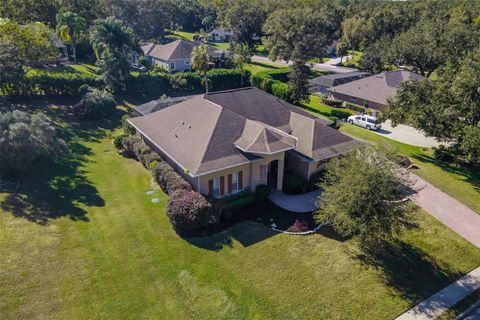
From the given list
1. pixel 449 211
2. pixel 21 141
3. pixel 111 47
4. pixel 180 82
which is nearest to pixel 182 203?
pixel 21 141

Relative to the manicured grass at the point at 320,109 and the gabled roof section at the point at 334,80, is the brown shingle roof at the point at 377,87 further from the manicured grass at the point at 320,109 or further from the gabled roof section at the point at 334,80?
the manicured grass at the point at 320,109

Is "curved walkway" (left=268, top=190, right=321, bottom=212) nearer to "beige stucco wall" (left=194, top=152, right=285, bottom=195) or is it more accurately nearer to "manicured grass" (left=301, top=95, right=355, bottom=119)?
"beige stucco wall" (left=194, top=152, right=285, bottom=195)

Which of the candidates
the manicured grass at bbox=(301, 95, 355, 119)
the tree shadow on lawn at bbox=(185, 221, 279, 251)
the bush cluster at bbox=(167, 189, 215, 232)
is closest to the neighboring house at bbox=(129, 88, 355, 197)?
the bush cluster at bbox=(167, 189, 215, 232)

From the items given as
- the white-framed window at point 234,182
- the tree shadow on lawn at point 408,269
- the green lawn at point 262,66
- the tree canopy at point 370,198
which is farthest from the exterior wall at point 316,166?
the green lawn at point 262,66

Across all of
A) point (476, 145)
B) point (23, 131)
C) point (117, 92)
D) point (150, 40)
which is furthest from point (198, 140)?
point (150, 40)

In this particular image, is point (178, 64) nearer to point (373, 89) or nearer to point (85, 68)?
point (85, 68)

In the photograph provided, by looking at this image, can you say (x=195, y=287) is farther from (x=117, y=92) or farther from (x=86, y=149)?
(x=117, y=92)
